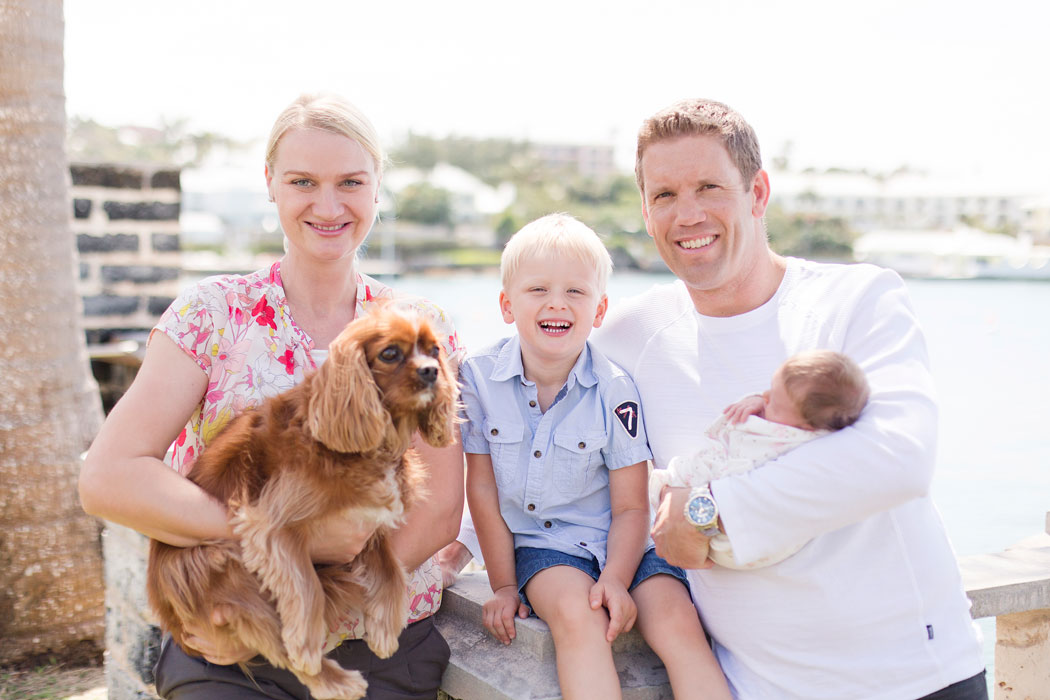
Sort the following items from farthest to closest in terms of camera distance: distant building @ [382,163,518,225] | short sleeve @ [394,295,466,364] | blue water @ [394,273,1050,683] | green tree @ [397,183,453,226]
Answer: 1. distant building @ [382,163,518,225]
2. green tree @ [397,183,453,226]
3. blue water @ [394,273,1050,683]
4. short sleeve @ [394,295,466,364]

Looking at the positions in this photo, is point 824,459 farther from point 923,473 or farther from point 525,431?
point 525,431

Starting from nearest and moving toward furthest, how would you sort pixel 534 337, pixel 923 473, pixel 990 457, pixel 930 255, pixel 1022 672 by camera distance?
1. pixel 923 473
2. pixel 534 337
3. pixel 1022 672
4. pixel 990 457
5. pixel 930 255

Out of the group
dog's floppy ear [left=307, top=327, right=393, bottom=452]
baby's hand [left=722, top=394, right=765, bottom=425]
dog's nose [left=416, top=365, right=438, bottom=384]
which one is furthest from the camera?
baby's hand [left=722, top=394, right=765, bottom=425]

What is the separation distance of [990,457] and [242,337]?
6818mm

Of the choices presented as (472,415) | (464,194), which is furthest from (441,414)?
(464,194)

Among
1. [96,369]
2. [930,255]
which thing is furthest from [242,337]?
[930,255]

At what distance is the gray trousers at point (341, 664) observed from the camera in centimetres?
257

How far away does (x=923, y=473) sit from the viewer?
238 centimetres

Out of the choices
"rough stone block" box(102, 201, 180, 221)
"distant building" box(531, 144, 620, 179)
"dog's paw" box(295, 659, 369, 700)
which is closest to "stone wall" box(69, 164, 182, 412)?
"rough stone block" box(102, 201, 180, 221)

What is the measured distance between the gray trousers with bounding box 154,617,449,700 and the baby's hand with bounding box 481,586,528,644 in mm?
186

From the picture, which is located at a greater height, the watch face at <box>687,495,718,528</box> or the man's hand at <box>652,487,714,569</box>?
the watch face at <box>687,495,718,528</box>

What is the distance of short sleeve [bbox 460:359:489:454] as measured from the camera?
121 inches

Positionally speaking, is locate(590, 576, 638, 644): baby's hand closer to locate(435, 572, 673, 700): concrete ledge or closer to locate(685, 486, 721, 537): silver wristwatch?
locate(435, 572, 673, 700): concrete ledge

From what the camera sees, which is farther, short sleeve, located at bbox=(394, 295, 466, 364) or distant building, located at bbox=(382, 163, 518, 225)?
distant building, located at bbox=(382, 163, 518, 225)
